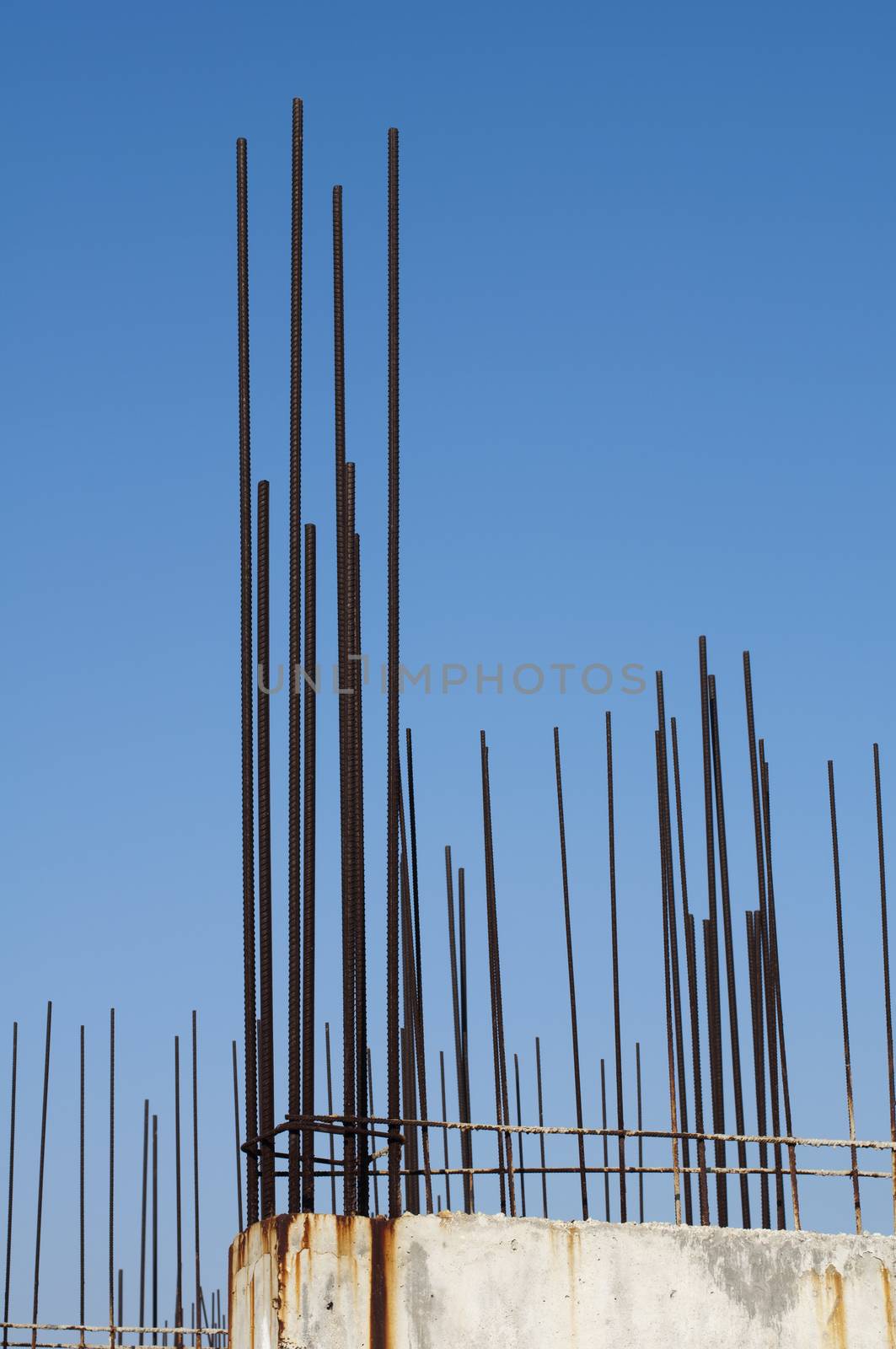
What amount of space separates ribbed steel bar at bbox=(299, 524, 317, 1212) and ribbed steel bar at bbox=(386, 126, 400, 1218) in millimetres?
294

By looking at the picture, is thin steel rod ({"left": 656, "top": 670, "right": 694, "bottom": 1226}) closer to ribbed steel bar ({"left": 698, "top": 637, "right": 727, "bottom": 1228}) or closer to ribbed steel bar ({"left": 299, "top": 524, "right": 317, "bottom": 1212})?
ribbed steel bar ({"left": 698, "top": 637, "right": 727, "bottom": 1228})

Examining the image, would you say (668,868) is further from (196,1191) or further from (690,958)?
(196,1191)

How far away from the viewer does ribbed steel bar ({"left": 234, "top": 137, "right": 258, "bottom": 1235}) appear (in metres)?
6.69

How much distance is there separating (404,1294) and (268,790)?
6.51 ft

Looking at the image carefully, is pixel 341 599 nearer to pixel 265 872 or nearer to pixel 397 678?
Result: pixel 397 678

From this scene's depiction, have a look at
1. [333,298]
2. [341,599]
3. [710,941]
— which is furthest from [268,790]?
[710,941]

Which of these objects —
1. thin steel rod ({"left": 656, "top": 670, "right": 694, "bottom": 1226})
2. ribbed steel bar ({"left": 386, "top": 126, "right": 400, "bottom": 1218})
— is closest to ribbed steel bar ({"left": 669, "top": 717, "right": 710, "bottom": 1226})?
thin steel rod ({"left": 656, "top": 670, "right": 694, "bottom": 1226})

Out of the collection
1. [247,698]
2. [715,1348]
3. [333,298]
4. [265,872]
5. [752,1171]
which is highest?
[333,298]

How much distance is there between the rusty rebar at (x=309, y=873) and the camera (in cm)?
638

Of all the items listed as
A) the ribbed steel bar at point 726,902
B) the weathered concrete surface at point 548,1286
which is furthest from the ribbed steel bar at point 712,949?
the weathered concrete surface at point 548,1286

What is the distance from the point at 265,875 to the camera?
6746mm

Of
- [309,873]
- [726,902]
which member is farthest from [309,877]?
[726,902]

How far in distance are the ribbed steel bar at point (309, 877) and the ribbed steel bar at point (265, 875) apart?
5.2 inches

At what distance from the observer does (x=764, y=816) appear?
32.6 ft
